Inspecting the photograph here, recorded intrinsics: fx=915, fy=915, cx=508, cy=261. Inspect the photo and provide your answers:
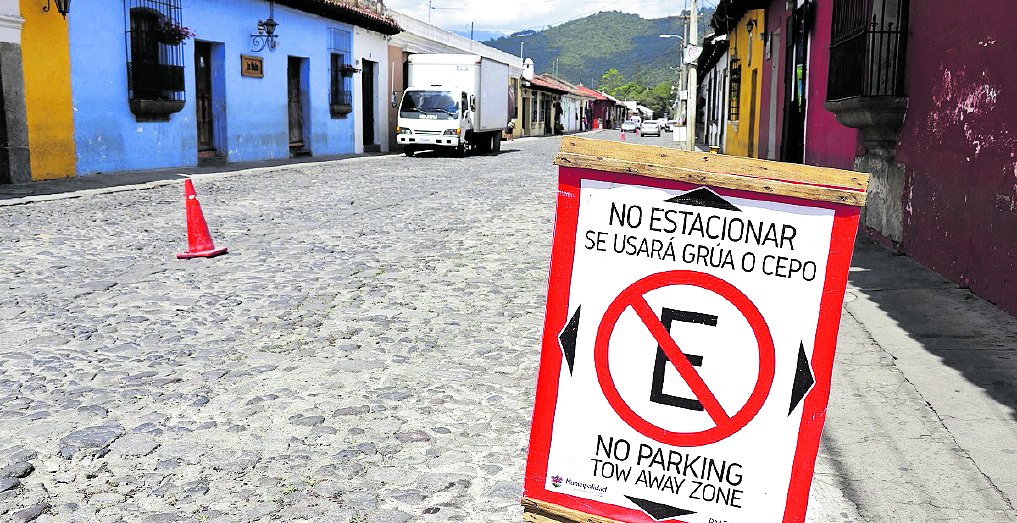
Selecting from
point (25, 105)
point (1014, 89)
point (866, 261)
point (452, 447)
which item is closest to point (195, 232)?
point (452, 447)

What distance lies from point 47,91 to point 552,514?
51.8 ft

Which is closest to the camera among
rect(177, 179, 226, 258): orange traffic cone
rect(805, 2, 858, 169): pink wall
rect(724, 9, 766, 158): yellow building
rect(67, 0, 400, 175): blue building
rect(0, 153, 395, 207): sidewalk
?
rect(177, 179, 226, 258): orange traffic cone

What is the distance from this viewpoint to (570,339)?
7.92 feet

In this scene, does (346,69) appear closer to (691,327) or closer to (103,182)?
(103,182)

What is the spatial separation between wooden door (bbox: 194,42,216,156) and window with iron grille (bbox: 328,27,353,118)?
5765mm

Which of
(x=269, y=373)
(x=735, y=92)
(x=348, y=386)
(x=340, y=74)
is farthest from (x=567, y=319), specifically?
(x=340, y=74)

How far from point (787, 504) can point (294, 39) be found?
24553 mm

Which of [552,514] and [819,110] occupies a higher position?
[819,110]

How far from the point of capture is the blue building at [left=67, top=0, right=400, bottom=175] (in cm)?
1689

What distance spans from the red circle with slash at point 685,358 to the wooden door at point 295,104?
2429 cm

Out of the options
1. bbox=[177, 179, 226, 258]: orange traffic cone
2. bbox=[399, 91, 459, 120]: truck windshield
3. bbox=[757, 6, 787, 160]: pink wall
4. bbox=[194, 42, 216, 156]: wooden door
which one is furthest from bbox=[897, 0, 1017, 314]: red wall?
bbox=[399, 91, 459, 120]: truck windshield

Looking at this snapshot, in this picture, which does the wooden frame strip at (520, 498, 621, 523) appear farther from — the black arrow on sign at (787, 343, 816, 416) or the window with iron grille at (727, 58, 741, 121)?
the window with iron grille at (727, 58, 741, 121)

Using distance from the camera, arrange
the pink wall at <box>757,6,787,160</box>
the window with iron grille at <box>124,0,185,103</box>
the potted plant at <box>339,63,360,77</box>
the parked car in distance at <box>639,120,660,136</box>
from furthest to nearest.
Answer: the parked car in distance at <box>639,120,660,136</box> < the potted plant at <box>339,63,360,77</box> < the window with iron grille at <box>124,0,185,103</box> < the pink wall at <box>757,6,787,160</box>

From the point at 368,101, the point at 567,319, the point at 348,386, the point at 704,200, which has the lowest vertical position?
the point at 348,386
